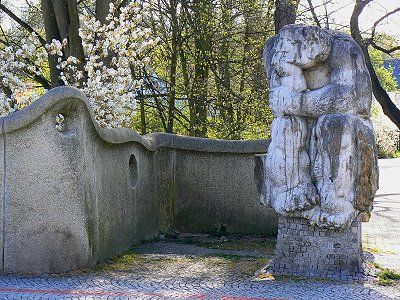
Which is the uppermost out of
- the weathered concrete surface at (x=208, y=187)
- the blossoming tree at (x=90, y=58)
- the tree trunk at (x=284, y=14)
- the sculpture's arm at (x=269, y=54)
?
the tree trunk at (x=284, y=14)

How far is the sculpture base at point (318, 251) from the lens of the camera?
22.6ft

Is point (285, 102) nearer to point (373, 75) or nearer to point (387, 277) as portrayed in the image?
point (387, 277)

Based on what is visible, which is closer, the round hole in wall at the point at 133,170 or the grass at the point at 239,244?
the round hole in wall at the point at 133,170

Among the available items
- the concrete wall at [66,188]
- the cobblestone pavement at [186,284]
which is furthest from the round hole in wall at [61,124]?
the cobblestone pavement at [186,284]

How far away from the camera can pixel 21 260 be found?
22.6 ft

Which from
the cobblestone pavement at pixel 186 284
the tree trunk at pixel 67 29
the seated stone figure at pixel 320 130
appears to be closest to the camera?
the cobblestone pavement at pixel 186 284

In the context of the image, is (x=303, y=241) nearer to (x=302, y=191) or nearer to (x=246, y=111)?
(x=302, y=191)

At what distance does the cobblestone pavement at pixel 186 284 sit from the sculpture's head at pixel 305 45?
209 centimetres

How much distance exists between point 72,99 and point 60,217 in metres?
1.15

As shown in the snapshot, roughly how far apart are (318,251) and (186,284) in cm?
133

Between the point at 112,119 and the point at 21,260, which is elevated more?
the point at 112,119

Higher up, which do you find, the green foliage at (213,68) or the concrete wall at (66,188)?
the green foliage at (213,68)

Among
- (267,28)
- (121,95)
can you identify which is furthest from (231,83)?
(121,95)

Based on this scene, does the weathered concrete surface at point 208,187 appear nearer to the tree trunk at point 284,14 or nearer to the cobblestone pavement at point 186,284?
the cobblestone pavement at point 186,284
